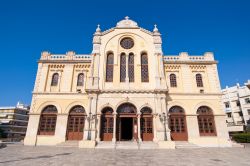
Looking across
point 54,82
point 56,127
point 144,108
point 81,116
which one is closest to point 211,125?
point 144,108

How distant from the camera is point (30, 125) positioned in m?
19.7

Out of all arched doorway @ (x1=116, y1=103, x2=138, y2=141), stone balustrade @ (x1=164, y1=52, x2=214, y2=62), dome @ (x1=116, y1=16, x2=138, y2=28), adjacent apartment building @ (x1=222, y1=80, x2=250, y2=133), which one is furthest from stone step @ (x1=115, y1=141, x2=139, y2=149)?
adjacent apartment building @ (x1=222, y1=80, x2=250, y2=133)

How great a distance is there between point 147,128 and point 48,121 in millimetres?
11313

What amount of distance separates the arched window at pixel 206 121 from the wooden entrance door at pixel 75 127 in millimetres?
13482

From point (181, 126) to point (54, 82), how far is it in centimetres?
1605

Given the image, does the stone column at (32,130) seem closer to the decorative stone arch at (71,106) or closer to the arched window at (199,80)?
the decorative stone arch at (71,106)

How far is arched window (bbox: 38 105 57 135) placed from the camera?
65.0ft

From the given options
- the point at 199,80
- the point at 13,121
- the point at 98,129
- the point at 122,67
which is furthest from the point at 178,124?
the point at 13,121

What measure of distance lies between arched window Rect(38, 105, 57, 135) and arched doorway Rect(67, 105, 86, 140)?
71.4 inches

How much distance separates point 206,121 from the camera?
20.1 metres

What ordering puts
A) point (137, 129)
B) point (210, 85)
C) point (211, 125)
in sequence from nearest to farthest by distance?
1. point (137, 129)
2. point (211, 125)
3. point (210, 85)

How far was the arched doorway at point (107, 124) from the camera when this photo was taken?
18703 mm

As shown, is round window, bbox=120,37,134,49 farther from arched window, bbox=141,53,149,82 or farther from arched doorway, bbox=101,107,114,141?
arched doorway, bbox=101,107,114,141

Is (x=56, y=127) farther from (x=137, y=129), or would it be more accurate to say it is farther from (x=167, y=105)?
(x=167, y=105)
